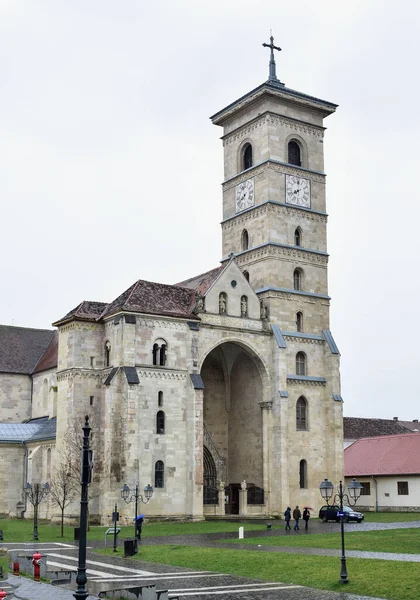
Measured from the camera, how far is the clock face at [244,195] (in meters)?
67.3

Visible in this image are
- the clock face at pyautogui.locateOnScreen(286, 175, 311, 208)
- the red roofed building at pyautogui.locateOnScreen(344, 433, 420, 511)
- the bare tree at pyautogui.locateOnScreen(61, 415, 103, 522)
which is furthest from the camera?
the red roofed building at pyautogui.locateOnScreen(344, 433, 420, 511)

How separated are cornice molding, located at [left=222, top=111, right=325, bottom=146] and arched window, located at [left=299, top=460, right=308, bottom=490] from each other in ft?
89.6

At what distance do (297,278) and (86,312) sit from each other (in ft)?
58.0

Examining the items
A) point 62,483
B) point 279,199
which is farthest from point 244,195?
point 62,483

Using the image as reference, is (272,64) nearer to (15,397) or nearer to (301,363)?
(301,363)

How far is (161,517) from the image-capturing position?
5462cm

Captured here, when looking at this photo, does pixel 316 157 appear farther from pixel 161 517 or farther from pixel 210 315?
pixel 161 517

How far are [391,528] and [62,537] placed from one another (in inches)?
726

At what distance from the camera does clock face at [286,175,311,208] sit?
66.6m

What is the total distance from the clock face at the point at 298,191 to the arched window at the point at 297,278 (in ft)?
18.3

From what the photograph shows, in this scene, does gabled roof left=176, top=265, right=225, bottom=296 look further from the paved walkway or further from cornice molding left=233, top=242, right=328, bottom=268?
the paved walkway

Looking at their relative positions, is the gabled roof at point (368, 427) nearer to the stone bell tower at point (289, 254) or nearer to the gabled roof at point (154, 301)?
the stone bell tower at point (289, 254)

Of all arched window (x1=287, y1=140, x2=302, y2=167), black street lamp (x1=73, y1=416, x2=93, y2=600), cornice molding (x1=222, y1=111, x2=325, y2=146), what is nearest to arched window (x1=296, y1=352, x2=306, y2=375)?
arched window (x1=287, y1=140, x2=302, y2=167)

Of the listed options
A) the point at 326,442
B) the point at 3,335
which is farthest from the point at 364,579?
the point at 3,335
